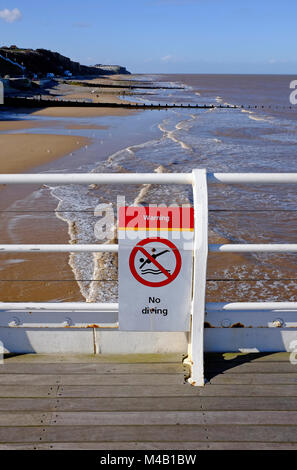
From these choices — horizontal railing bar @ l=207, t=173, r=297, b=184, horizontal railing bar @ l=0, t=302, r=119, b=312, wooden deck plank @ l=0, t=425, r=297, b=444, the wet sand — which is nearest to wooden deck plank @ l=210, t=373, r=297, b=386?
wooden deck plank @ l=0, t=425, r=297, b=444

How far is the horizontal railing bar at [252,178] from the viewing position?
2.69 meters

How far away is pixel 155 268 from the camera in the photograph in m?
2.75

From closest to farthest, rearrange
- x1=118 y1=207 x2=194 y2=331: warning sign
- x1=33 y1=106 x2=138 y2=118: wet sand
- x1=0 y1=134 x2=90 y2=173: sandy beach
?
x1=118 y1=207 x2=194 y2=331: warning sign < x1=0 y1=134 x2=90 y2=173: sandy beach < x1=33 y1=106 x2=138 y2=118: wet sand

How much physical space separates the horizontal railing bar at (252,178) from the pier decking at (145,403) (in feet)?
3.89

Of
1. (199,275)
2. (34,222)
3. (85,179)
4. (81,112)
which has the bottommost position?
(34,222)

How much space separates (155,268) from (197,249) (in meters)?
0.28

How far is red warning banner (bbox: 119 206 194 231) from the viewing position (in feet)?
8.64

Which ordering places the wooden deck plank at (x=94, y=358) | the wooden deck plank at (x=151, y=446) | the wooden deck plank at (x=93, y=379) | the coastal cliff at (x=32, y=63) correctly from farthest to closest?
1. the coastal cliff at (x=32, y=63)
2. the wooden deck plank at (x=94, y=358)
3. the wooden deck plank at (x=93, y=379)
4. the wooden deck plank at (x=151, y=446)

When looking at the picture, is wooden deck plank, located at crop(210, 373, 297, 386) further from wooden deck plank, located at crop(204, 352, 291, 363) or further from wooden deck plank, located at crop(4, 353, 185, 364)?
wooden deck plank, located at crop(4, 353, 185, 364)

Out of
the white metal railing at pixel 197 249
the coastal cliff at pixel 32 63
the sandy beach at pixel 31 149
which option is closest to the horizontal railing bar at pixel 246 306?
the white metal railing at pixel 197 249

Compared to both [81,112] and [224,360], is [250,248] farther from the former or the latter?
[81,112]

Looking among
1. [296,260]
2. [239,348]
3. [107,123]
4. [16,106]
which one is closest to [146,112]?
[107,123]

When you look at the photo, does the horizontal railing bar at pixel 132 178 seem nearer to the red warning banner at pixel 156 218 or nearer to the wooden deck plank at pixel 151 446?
the red warning banner at pixel 156 218

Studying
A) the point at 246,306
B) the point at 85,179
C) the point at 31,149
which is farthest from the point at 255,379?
the point at 31,149
